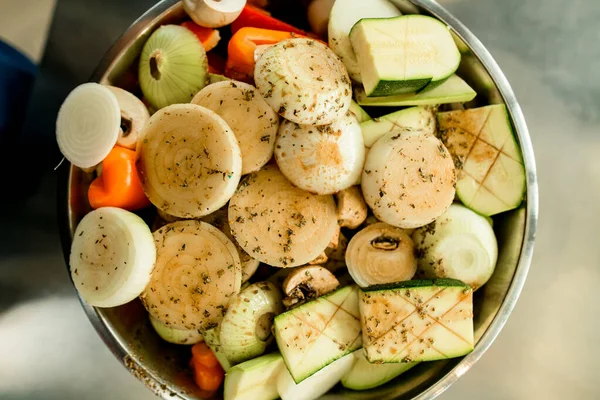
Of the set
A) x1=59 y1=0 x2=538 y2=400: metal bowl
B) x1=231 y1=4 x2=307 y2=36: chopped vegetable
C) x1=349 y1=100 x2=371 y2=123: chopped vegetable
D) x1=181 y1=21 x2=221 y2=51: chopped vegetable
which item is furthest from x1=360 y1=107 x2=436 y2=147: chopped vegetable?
x1=181 y1=21 x2=221 y2=51: chopped vegetable

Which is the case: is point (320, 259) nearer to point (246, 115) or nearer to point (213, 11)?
point (246, 115)

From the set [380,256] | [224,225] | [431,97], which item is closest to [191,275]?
[224,225]

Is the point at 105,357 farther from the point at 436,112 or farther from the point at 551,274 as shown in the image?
the point at 551,274

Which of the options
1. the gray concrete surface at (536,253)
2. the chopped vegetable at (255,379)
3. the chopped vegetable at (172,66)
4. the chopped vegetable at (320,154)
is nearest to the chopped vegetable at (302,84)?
the chopped vegetable at (320,154)

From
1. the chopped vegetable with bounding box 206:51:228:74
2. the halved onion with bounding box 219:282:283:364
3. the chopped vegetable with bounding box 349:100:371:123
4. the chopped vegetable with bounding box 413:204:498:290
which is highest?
the chopped vegetable with bounding box 349:100:371:123

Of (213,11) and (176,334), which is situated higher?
(213,11)

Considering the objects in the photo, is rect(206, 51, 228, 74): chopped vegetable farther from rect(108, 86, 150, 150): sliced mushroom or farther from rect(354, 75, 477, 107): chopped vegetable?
rect(354, 75, 477, 107): chopped vegetable
